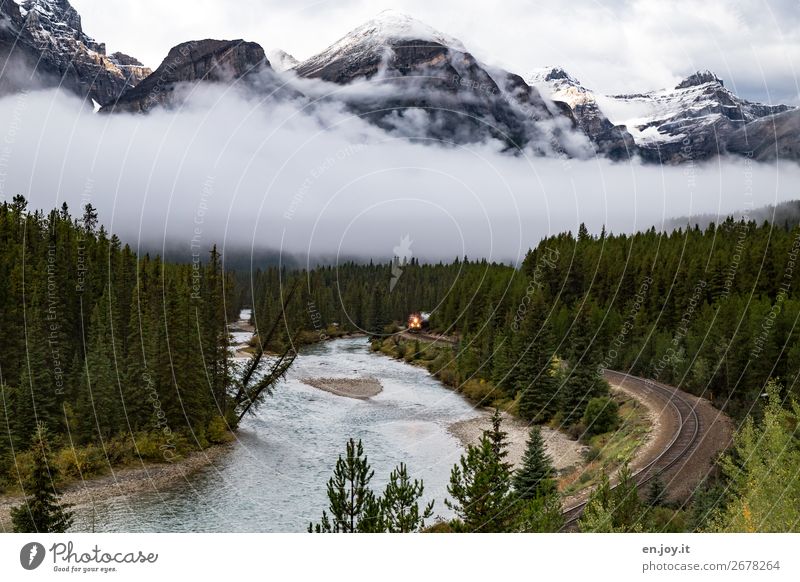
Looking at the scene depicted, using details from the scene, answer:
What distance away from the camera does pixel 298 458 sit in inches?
1182

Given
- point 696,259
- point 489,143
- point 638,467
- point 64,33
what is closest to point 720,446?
point 638,467

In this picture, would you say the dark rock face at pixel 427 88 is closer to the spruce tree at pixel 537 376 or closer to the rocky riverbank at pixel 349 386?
the spruce tree at pixel 537 376

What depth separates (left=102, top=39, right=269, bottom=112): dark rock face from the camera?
14.7m

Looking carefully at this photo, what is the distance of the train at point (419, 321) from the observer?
54.7m

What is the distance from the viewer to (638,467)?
2850 centimetres

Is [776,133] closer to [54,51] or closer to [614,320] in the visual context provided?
[54,51]

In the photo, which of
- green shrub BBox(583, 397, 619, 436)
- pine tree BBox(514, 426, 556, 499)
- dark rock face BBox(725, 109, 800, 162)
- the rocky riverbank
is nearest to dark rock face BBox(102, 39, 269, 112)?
pine tree BBox(514, 426, 556, 499)

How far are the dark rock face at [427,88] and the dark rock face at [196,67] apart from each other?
202cm

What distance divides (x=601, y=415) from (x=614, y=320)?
1748 cm

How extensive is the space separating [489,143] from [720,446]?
20.0 metres

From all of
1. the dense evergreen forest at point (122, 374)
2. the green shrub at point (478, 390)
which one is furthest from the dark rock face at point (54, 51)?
the green shrub at point (478, 390)
